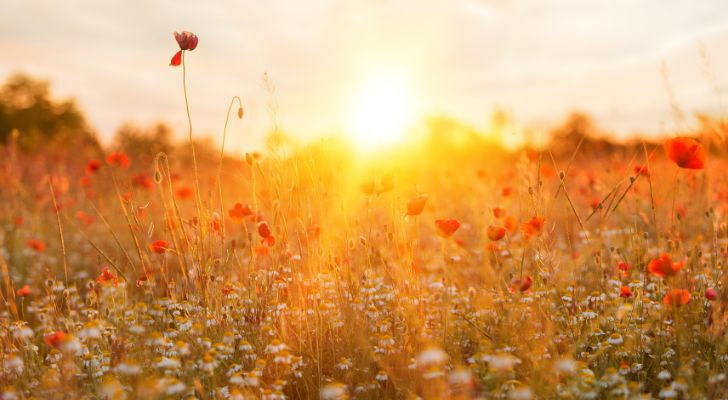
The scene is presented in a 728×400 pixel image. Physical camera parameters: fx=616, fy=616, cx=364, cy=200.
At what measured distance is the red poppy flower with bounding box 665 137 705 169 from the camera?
10.6 ft

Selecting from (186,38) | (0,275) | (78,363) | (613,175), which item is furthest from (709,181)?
(0,275)

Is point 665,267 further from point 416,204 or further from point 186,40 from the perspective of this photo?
point 186,40

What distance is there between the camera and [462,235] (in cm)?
656

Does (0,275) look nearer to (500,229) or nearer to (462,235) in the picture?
(462,235)

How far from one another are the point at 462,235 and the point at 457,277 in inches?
71.2

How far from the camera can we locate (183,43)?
341 cm

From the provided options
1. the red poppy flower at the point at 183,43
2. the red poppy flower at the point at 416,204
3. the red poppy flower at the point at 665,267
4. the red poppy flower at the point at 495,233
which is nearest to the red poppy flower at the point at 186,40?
the red poppy flower at the point at 183,43

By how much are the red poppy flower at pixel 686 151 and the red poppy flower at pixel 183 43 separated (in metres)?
2.63

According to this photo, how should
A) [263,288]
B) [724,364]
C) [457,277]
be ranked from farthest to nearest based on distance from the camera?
[457,277]
[263,288]
[724,364]

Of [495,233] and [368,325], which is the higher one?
[495,233]

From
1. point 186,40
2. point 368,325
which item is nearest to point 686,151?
point 368,325

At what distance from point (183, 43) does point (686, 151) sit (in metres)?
2.77

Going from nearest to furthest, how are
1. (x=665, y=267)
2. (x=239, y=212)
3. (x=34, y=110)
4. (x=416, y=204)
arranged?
(x=665, y=267), (x=416, y=204), (x=239, y=212), (x=34, y=110)

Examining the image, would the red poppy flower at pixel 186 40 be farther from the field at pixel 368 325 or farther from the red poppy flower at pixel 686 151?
the red poppy flower at pixel 686 151
